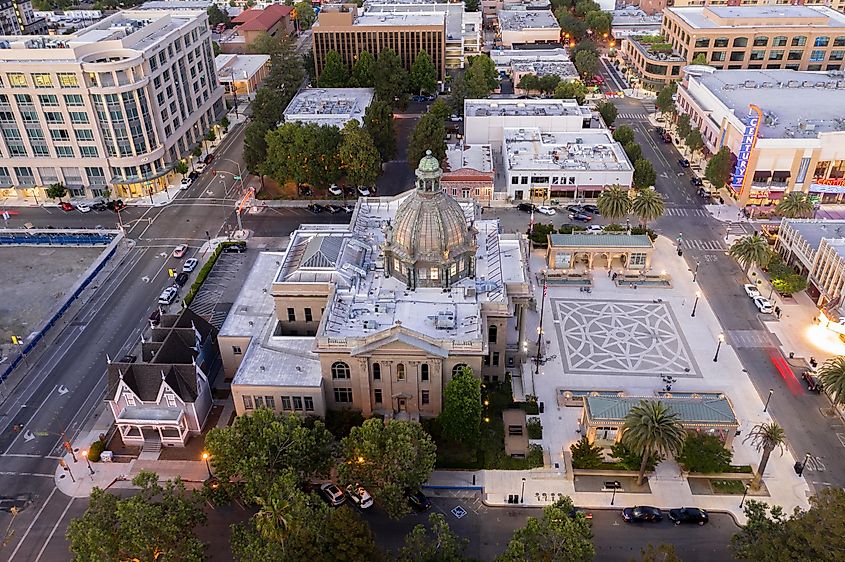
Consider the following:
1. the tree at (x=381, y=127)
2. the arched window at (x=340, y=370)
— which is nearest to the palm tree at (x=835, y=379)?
the arched window at (x=340, y=370)

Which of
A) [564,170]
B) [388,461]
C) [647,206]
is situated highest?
[647,206]

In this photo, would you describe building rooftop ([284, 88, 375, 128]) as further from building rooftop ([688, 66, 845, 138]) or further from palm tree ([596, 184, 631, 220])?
building rooftop ([688, 66, 845, 138])

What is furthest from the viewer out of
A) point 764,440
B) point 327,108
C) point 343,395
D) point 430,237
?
point 327,108

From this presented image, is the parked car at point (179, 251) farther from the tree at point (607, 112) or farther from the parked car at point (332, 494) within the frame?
the tree at point (607, 112)

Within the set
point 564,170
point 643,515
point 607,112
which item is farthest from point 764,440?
point 607,112

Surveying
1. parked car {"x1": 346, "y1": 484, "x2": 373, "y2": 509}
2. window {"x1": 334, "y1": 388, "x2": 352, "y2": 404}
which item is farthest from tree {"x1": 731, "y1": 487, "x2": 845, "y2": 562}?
window {"x1": 334, "y1": 388, "x2": 352, "y2": 404}

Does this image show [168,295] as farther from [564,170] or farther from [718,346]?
[718,346]
